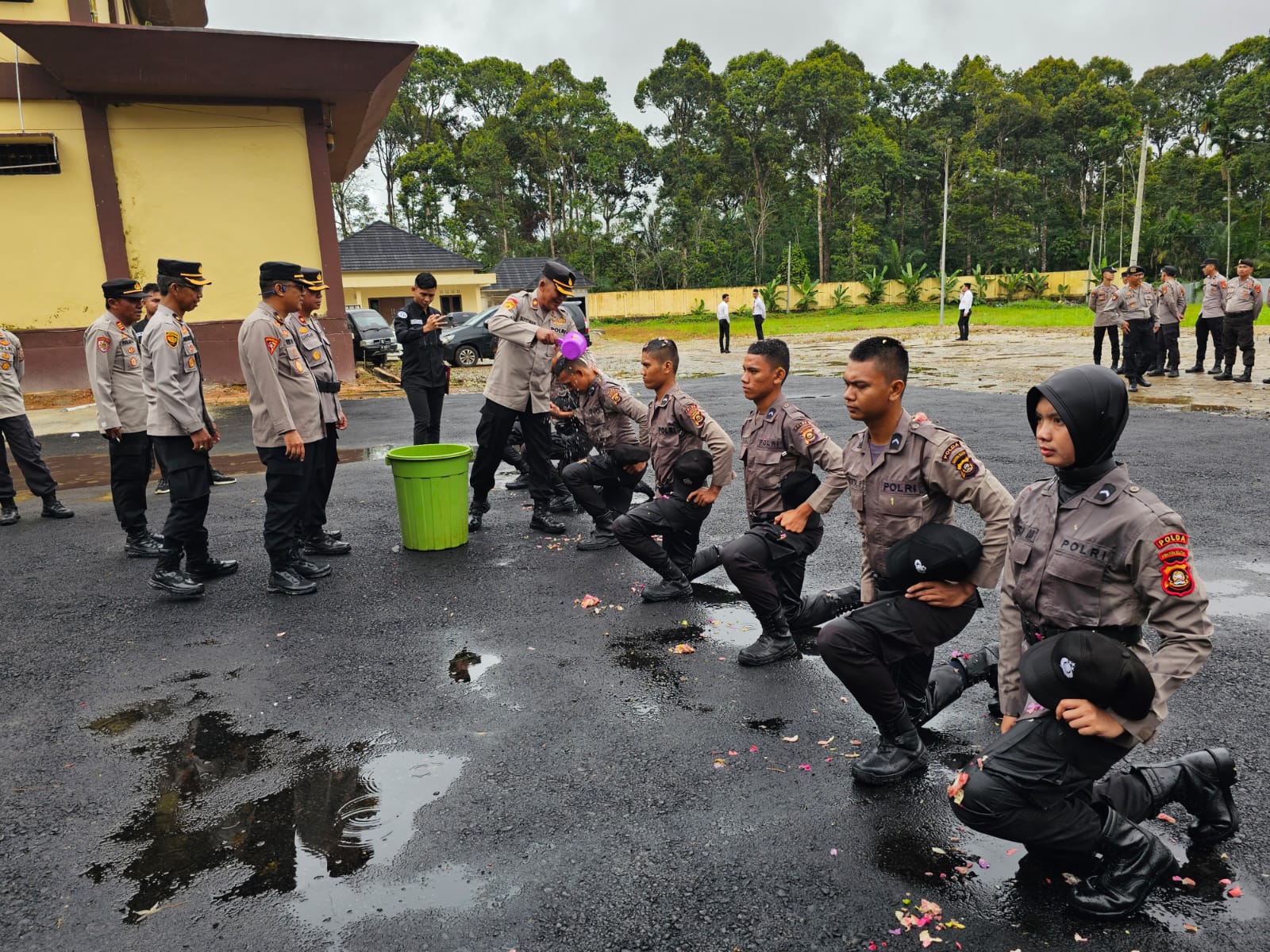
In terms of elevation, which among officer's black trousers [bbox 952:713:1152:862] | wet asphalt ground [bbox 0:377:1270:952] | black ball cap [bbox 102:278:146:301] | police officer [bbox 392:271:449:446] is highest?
black ball cap [bbox 102:278:146:301]

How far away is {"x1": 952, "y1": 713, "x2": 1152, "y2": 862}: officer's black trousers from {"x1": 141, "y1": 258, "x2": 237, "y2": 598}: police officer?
483 cm

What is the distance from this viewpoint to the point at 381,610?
523 centimetres

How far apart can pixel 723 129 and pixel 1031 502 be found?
6101 cm

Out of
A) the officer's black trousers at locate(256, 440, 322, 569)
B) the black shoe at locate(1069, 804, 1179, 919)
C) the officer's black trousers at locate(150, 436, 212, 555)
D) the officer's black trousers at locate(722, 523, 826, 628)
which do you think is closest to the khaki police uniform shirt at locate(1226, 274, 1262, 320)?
the officer's black trousers at locate(722, 523, 826, 628)

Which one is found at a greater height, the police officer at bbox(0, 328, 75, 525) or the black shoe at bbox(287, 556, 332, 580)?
the police officer at bbox(0, 328, 75, 525)

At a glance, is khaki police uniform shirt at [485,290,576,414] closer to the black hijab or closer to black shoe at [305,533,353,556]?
black shoe at [305,533,353,556]

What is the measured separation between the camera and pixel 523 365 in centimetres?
665

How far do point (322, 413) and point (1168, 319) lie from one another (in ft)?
47.9

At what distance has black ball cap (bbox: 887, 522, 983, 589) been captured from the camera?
297 centimetres

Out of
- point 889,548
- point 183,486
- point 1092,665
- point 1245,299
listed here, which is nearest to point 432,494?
point 183,486

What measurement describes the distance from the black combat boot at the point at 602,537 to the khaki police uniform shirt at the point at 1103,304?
11306 millimetres

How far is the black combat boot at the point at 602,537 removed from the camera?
6438mm

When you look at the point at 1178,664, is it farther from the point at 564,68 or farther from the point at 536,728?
the point at 564,68

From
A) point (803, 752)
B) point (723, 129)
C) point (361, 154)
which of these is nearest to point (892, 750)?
A: point (803, 752)
